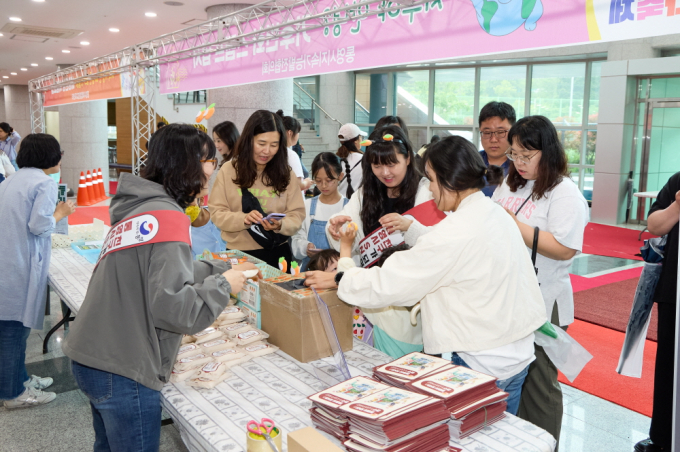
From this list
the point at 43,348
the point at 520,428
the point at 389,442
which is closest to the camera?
the point at 389,442

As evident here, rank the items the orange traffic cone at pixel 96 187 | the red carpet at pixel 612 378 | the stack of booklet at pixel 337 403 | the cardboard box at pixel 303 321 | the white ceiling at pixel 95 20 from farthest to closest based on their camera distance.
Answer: the orange traffic cone at pixel 96 187 → the white ceiling at pixel 95 20 → the red carpet at pixel 612 378 → the cardboard box at pixel 303 321 → the stack of booklet at pixel 337 403

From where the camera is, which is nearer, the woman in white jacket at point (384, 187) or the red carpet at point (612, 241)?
the woman in white jacket at point (384, 187)

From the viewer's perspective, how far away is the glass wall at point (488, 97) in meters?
11.4

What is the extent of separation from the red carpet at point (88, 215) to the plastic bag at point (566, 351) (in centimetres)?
856

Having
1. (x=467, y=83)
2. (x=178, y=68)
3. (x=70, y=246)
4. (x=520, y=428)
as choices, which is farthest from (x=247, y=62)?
(x=467, y=83)

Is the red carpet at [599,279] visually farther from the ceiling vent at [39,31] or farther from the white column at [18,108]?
the white column at [18,108]

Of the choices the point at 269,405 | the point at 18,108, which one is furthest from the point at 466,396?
the point at 18,108

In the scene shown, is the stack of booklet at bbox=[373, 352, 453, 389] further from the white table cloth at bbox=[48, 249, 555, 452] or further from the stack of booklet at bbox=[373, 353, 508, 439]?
the white table cloth at bbox=[48, 249, 555, 452]

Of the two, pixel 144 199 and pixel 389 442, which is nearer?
pixel 389 442

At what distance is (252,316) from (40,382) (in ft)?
6.74

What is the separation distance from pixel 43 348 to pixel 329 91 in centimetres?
1144

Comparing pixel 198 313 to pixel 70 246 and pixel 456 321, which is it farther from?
Result: pixel 70 246

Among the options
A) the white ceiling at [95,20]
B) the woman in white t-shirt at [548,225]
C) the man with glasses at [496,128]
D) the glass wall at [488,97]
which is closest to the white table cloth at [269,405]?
the woman in white t-shirt at [548,225]

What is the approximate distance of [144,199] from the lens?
1.54m
